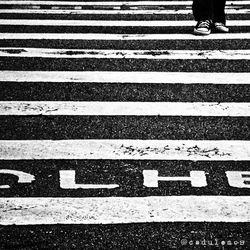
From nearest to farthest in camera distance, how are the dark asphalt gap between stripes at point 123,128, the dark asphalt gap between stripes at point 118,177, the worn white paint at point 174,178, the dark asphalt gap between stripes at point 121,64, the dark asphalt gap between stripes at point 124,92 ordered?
the dark asphalt gap between stripes at point 118,177 → the worn white paint at point 174,178 → the dark asphalt gap between stripes at point 123,128 → the dark asphalt gap between stripes at point 124,92 → the dark asphalt gap between stripes at point 121,64

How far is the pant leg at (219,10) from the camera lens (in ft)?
26.4

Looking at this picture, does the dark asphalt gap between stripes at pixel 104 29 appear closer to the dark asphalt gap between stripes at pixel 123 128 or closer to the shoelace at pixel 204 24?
the shoelace at pixel 204 24

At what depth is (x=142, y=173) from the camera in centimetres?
457

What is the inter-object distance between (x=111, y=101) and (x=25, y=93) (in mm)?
798

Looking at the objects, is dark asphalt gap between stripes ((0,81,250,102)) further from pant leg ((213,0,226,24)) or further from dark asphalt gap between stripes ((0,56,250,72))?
pant leg ((213,0,226,24))

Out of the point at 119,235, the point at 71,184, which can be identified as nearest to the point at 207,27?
the point at 71,184

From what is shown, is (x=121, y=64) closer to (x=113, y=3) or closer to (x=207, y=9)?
(x=207, y=9)

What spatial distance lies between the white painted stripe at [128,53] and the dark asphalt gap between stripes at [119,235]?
3380 millimetres

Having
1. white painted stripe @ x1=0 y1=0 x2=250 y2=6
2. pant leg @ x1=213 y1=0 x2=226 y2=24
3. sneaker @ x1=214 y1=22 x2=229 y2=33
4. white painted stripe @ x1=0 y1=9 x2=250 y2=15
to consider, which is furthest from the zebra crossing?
white painted stripe @ x1=0 y1=0 x2=250 y2=6

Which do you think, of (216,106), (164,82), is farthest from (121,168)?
(164,82)

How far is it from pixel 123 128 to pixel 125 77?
1.25 meters

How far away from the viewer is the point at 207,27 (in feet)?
26.1

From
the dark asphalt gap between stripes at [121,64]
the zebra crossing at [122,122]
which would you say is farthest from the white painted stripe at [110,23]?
the dark asphalt gap between stripes at [121,64]

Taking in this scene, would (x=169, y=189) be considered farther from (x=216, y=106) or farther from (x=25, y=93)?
(x=25, y=93)
